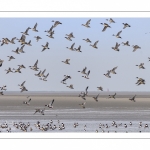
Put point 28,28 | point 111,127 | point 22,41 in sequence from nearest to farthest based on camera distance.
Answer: point 28,28, point 22,41, point 111,127

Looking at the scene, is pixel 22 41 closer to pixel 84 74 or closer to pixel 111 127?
pixel 84 74

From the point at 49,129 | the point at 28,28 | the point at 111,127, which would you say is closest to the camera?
the point at 28,28
